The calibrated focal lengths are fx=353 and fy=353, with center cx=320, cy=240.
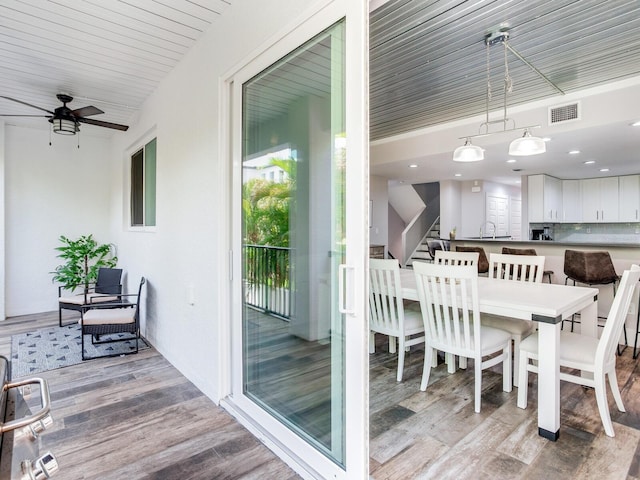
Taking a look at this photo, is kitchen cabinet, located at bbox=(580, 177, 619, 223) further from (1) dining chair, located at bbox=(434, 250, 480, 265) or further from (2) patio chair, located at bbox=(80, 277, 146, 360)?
(2) patio chair, located at bbox=(80, 277, 146, 360)

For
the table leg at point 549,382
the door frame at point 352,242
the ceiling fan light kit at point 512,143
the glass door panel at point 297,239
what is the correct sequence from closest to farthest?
the door frame at point 352,242 < the glass door panel at point 297,239 < the table leg at point 549,382 < the ceiling fan light kit at point 512,143

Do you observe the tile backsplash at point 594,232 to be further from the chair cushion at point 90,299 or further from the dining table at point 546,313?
the chair cushion at point 90,299

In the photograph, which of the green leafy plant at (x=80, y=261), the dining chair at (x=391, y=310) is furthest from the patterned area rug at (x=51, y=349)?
the dining chair at (x=391, y=310)

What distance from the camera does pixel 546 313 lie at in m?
2.21

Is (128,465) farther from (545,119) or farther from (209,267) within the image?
(545,119)

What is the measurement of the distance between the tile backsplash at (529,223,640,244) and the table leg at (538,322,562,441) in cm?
584

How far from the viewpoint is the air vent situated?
3.78 metres

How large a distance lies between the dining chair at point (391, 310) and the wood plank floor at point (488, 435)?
343 mm

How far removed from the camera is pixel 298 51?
1.94 m

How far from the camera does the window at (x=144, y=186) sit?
4.18m

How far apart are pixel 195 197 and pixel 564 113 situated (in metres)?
3.95

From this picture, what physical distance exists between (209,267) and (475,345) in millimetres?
2024

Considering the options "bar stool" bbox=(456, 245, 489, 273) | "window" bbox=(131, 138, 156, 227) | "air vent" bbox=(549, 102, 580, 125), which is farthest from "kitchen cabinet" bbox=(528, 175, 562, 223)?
"window" bbox=(131, 138, 156, 227)

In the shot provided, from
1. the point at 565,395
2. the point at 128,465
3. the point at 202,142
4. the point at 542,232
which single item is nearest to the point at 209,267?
the point at 202,142
